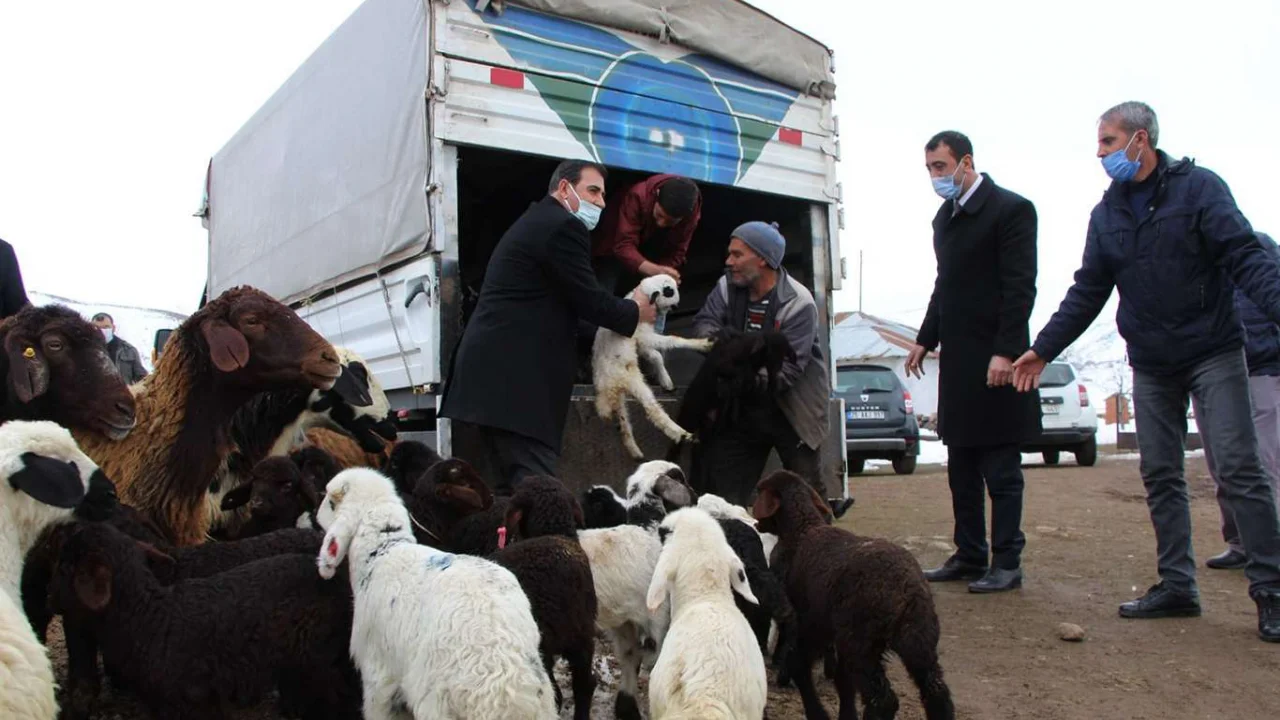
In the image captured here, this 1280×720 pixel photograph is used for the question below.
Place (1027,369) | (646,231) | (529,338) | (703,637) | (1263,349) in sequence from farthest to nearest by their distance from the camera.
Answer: (646,231) < (1263,349) < (1027,369) < (529,338) < (703,637)

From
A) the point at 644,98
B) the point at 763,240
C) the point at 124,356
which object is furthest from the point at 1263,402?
the point at 124,356

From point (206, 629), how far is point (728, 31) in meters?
5.61

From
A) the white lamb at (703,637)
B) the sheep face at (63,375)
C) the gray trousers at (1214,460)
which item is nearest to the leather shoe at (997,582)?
the gray trousers at (1214,460)

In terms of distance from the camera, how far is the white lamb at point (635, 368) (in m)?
6.78

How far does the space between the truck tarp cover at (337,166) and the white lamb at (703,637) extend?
3.14m

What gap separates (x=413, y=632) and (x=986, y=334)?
433cm

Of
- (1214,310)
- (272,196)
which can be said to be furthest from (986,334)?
(272,196)

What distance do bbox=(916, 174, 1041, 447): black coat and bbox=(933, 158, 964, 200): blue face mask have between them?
0.12 m

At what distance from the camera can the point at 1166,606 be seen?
5.37 metres

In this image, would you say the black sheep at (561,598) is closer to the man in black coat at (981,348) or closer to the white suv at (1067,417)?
→ the man in black coat at (981,348)

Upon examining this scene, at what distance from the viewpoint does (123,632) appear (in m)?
3.16

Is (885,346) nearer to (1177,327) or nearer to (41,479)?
(1177,327)

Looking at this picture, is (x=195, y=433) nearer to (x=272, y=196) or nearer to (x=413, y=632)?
(x=413, y=632)

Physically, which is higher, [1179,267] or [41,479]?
[1179,267]
